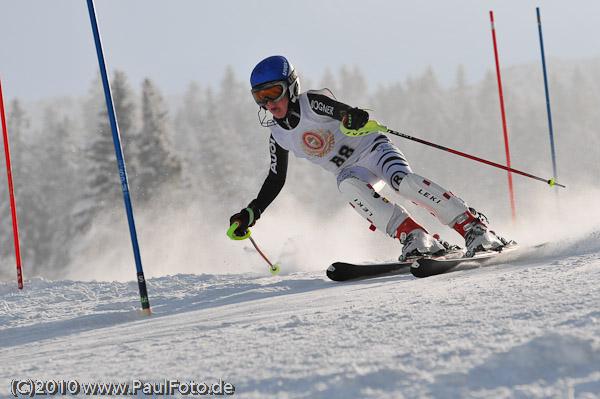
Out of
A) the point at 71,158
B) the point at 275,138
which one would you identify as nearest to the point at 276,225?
the point at 275,138

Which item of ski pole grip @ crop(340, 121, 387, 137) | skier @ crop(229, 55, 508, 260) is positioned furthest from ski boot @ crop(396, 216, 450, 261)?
ski pole grip @ crop(340, 121, 387, 137)

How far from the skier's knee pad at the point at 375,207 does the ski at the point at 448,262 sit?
1.35ft

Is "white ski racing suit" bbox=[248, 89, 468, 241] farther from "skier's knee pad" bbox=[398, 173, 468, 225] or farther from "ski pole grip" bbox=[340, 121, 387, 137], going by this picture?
"ski pole grip" bbox=[340, 121, 387, 137]

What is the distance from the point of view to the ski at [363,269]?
416cm

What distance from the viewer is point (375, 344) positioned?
5.74 feet

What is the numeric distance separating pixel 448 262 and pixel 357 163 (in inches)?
46.2

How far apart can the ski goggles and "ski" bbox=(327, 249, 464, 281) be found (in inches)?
50.8

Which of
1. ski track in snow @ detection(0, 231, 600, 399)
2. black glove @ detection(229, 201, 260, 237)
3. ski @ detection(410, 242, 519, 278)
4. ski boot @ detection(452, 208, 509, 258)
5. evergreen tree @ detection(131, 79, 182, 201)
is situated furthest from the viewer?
evergreen tree @ detection(131, 79, 182, 201)

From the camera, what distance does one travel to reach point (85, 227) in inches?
968

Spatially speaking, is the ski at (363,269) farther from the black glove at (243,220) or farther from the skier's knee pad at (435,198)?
the black glove at (243,220)

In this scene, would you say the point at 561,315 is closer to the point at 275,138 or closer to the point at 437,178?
the point at 275,138

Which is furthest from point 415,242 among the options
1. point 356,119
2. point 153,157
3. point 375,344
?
point 153,157

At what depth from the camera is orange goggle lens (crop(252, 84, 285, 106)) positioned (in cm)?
421

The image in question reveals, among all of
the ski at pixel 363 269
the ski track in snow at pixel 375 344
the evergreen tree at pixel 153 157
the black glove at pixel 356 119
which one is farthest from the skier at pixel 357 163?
the evergreen tree at pixel 153 157
